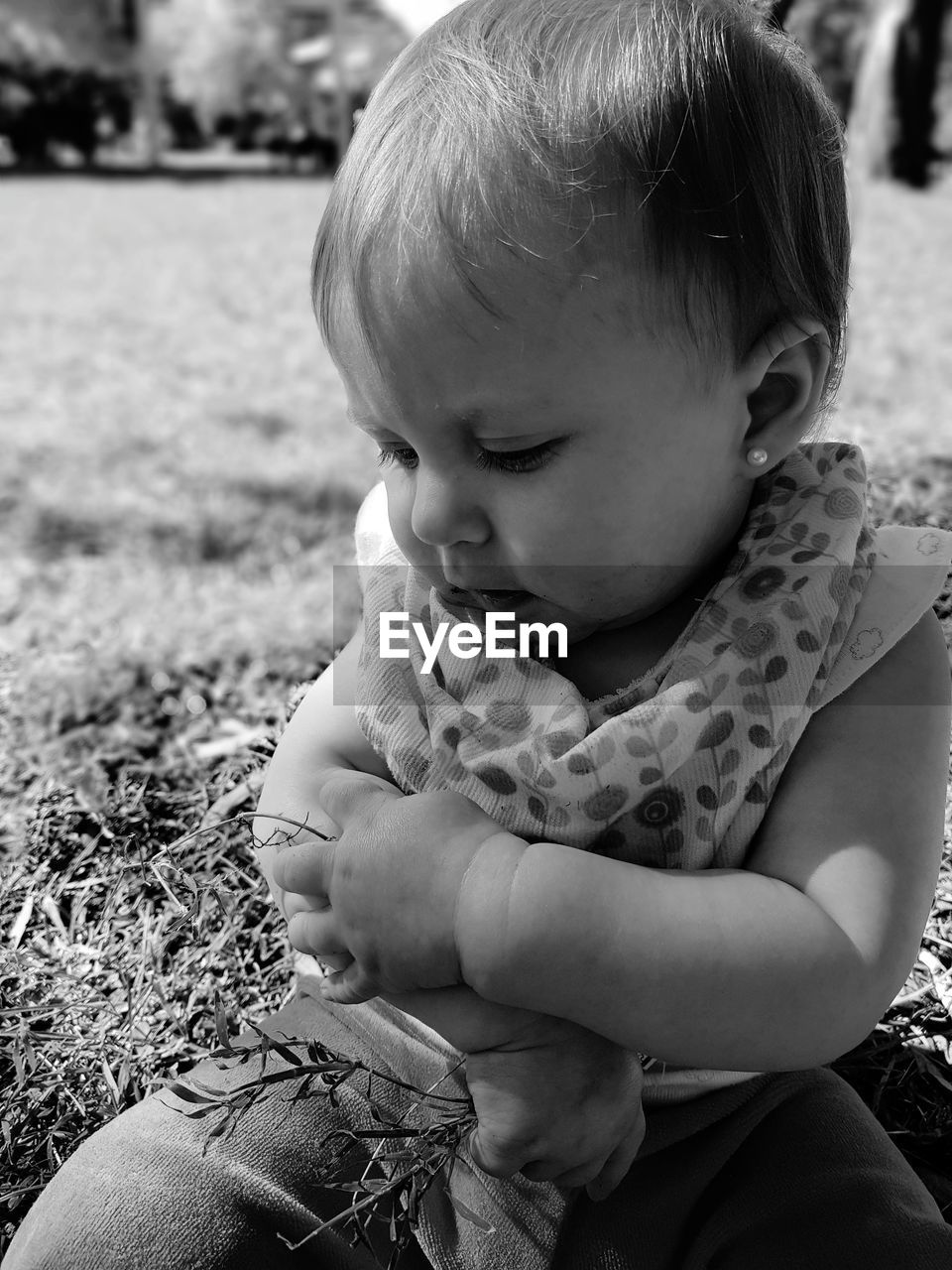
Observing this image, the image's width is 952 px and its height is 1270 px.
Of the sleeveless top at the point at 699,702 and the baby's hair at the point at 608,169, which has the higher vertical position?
the baby's hair at the point at 608,169

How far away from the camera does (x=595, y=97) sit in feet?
4.67

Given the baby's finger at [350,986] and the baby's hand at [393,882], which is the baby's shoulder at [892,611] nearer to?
the baby's hand at [393,882]

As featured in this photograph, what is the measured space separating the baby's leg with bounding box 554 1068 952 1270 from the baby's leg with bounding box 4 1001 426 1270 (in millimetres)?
263

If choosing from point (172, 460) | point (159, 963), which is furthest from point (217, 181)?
point (159, 963)

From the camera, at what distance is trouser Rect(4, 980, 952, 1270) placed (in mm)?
1560

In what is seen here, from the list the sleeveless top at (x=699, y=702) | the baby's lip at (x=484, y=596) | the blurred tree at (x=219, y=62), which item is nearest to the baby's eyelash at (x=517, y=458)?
the baby's lip at (x=484, y=596)

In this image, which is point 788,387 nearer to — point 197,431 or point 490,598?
point 490,598

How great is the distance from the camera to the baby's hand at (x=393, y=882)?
139 centimetres

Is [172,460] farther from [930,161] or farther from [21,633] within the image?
[930,161]

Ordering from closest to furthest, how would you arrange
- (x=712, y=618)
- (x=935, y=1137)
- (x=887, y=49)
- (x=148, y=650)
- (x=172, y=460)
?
(x=712, y=618), (x=935, y=1137), (x=148, y=650), (x=172, y=460), (x=887, y=49)

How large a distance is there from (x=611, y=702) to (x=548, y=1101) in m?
0.45

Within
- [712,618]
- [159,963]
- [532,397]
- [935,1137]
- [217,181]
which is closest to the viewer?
[532,397]

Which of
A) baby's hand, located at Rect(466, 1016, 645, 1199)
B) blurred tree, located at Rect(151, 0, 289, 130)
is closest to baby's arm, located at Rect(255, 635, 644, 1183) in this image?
baby's hand, located at Rect(466, 1016, 645, 1199)

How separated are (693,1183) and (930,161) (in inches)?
497
